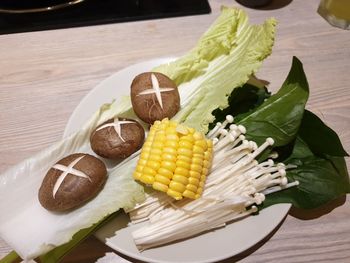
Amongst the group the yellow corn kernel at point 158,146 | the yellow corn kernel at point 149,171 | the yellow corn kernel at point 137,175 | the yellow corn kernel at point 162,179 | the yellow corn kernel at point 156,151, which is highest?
the yellow corn kernel at point 158,146

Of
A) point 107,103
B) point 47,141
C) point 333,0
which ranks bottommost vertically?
point 47,141

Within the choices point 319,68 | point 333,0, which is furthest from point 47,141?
point 333,0

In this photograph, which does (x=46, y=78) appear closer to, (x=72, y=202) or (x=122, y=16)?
(x=122, y=16)

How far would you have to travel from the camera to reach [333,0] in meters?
1.58

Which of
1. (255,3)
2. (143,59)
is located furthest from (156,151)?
(255,3)

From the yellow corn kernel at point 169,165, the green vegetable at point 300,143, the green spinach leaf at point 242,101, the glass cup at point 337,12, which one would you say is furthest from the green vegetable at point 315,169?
the glass cup at point 337,12

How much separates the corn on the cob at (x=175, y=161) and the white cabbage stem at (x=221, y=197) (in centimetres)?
5

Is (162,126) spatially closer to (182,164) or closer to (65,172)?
(182,164)

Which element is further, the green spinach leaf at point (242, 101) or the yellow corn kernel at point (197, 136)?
the green spinach leaf at point (242, 101)

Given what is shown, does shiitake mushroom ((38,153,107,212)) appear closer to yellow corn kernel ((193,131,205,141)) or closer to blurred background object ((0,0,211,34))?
yellow corn kernel ((193,131,205,141))

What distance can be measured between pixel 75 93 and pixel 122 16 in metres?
0.44

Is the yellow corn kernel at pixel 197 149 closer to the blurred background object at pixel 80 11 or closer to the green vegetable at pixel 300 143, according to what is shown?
the green vegetable at pixel 300 143

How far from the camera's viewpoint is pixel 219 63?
46.8 inches

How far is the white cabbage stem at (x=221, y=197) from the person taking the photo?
3.06 feet
